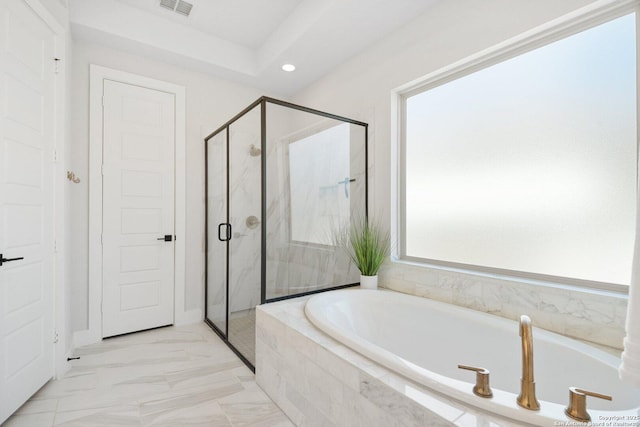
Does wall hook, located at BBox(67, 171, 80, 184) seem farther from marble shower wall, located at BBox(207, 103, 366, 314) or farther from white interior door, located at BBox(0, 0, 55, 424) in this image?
marble shower wall, located at BBox(207, 103, 366, 314)

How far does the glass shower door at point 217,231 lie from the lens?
2748 mm

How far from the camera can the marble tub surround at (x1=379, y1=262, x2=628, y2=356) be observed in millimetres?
1399

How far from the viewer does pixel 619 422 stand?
2.67 feet

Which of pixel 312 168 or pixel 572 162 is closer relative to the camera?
pixel 572 162

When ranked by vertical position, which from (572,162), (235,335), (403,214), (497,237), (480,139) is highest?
(480,139)

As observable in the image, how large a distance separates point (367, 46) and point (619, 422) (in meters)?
2.72

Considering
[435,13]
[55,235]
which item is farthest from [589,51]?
[55,235]

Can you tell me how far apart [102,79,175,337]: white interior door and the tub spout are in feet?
9.49

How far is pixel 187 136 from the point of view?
3.09 m

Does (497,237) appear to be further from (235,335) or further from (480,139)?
(235,335)

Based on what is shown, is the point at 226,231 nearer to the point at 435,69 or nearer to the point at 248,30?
the point at 248,30

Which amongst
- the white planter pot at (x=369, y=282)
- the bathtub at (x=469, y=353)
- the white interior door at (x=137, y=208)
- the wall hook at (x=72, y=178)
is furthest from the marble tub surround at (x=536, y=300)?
the wall hook at (x=72, y=178)

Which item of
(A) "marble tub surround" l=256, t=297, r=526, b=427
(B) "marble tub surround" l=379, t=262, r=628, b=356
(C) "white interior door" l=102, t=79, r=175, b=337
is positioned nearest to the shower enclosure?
(A) "marble tub surround" l=256, t=297, r=526, b=427

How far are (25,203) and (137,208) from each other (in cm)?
104
